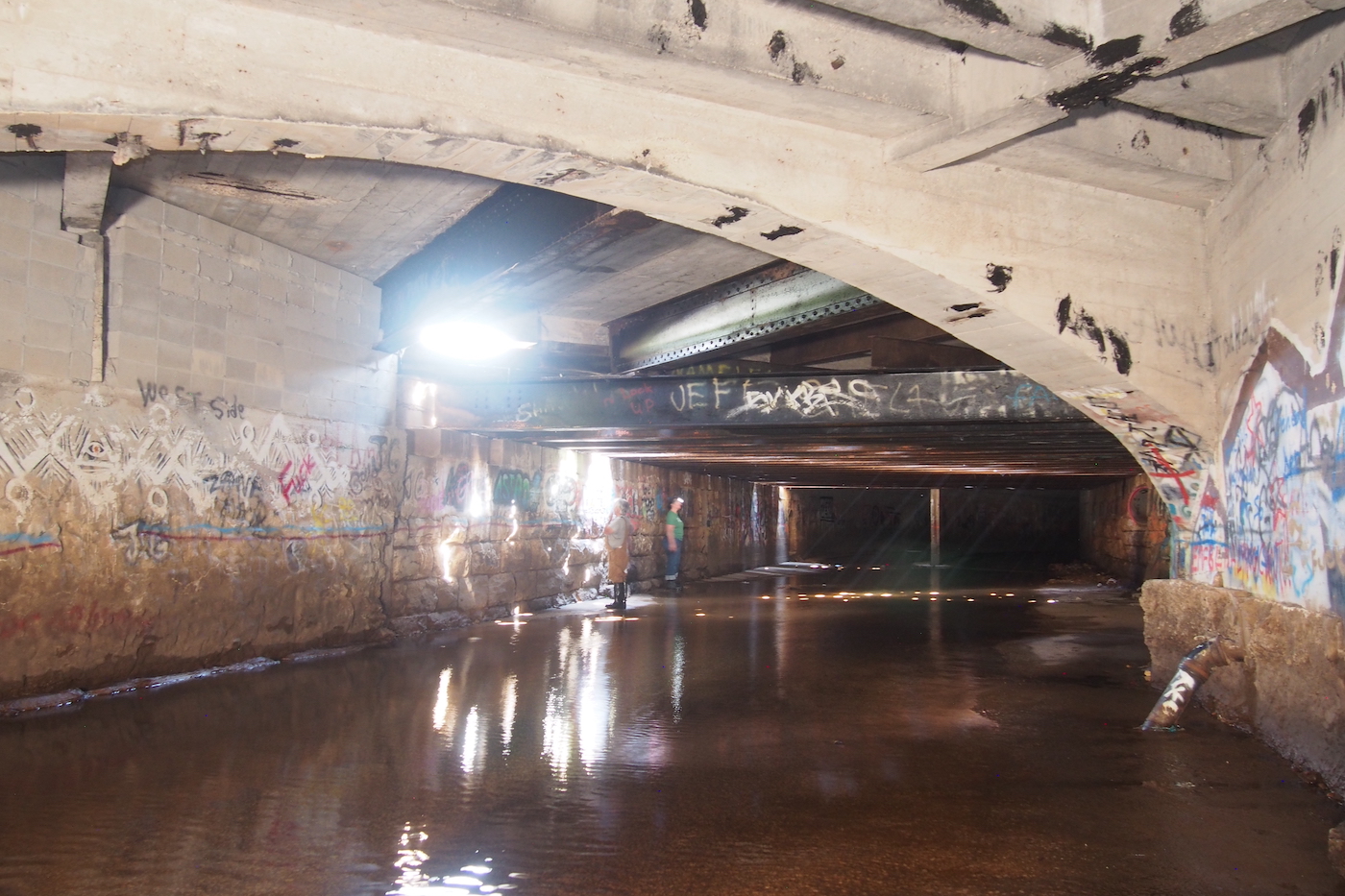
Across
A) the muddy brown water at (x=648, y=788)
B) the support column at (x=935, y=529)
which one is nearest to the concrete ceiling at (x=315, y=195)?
the muddy brown water at (x=648, y=788)

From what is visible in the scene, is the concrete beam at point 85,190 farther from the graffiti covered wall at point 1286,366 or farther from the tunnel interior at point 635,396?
the graffiti covered wall at point 1286,366

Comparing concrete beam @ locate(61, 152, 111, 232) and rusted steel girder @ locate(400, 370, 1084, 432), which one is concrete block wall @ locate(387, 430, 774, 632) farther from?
concrete beam @ locate(61, 152, 111, 232)

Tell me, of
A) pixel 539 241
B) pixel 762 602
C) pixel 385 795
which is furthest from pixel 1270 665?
pixel 762 602

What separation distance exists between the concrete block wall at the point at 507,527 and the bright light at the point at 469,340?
1.15 m

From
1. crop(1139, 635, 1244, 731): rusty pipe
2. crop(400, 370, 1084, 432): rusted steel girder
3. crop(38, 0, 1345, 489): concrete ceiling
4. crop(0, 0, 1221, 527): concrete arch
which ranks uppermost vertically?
crop(38, 0, 1345, 489): concrete ceiling

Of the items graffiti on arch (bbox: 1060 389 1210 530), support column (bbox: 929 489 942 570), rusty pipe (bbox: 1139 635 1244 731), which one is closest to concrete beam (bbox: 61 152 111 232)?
graffiti on arch (bbox: 1060 389 1210 530)

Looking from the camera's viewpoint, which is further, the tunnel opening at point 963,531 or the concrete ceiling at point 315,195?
the tunnel opening at point 963,531

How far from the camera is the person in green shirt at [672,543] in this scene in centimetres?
1880

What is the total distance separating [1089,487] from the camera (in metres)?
26.6

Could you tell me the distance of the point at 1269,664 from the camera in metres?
5.30

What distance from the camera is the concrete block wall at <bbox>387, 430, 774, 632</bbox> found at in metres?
11.2

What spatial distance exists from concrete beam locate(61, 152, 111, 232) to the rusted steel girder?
446 centimetres

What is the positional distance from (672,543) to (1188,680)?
13.4 m

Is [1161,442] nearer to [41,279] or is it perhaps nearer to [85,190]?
[85,190]
